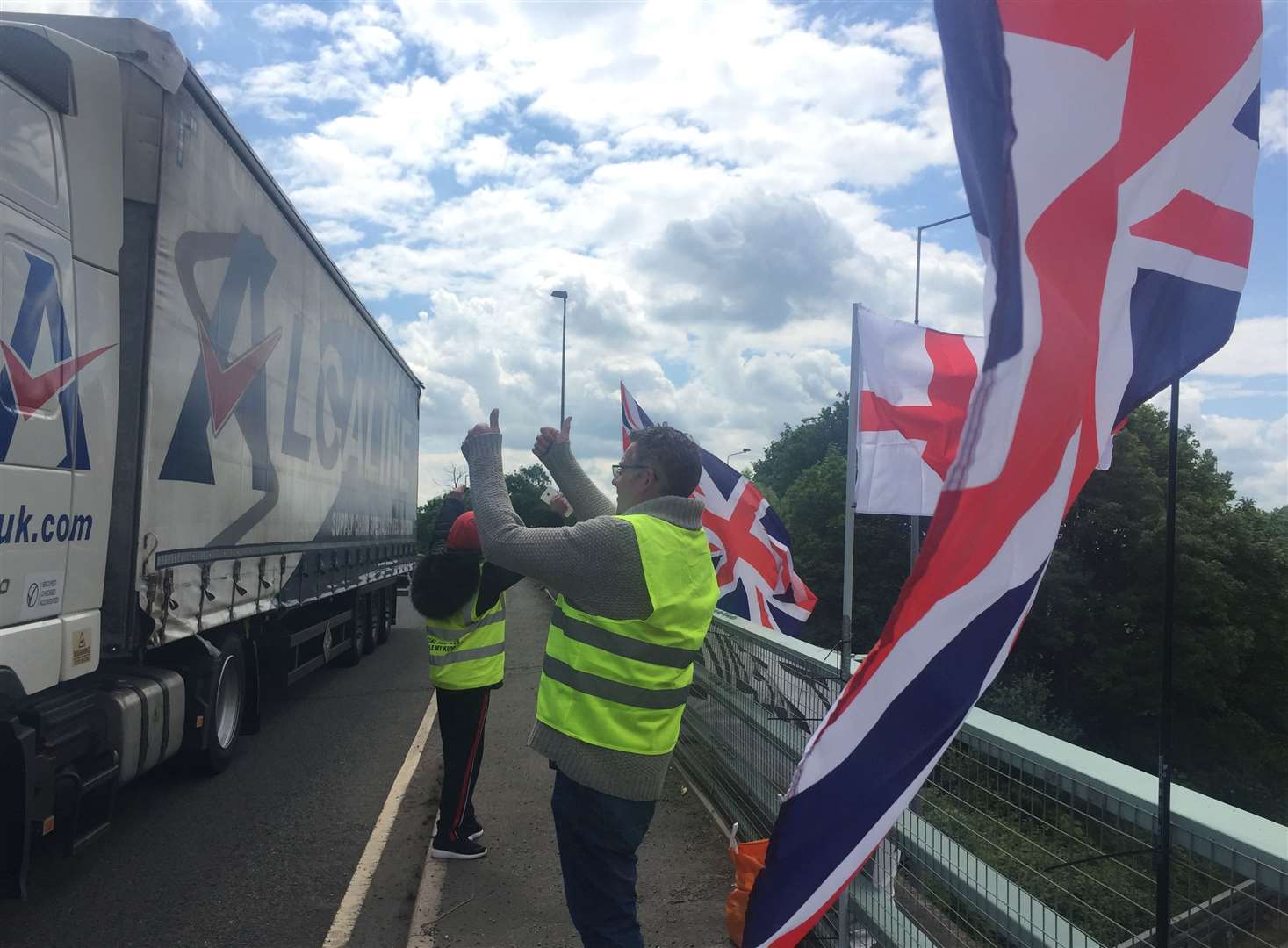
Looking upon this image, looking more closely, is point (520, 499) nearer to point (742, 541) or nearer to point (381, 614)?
point (381, 614)

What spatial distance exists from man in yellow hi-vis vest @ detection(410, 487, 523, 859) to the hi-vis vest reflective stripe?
5.94 ft

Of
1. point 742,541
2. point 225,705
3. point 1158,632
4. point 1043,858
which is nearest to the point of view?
point 1043,858

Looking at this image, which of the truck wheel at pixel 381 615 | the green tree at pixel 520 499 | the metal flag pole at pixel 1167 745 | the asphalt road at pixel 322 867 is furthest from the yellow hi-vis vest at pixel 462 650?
the green tree at pixel 520 499

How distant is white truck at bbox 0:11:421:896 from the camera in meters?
4.17

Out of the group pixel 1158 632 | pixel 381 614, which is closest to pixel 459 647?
pixel 381 614

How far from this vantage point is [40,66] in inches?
171

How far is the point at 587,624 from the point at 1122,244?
5.26 feet

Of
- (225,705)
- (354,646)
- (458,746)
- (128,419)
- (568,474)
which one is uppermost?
(128,419)

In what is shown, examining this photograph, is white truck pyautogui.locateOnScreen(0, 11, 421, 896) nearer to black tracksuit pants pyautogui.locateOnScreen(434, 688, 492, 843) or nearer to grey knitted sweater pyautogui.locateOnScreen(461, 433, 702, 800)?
black tracksuit pants pyautogui.locateOnScreen(434, 688, 492, 843)

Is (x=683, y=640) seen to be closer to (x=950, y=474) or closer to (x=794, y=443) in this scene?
(x=950, y=474)

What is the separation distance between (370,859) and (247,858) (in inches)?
26.6

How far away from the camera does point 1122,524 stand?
38688 millimetres

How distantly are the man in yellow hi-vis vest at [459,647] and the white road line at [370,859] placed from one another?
395mm

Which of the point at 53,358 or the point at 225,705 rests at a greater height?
the point at 53,358
